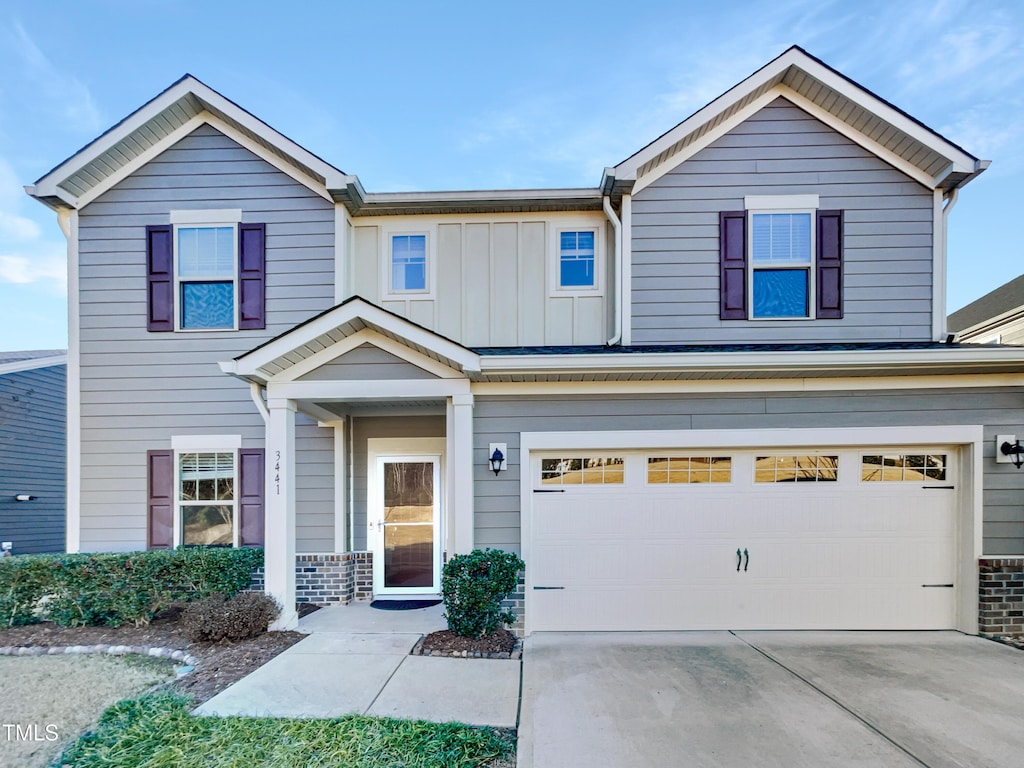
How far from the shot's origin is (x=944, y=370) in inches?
203

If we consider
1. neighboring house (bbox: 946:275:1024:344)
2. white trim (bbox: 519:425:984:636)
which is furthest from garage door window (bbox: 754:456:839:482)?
neighboring house (bbox: 946:275:1024:344)

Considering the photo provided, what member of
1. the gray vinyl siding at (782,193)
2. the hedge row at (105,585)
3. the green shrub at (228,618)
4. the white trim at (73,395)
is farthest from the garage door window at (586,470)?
the white trim at (73,395)

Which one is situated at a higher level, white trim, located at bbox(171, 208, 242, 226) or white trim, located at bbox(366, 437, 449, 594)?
white trim, located at bbox(171, 208, 242, 226)

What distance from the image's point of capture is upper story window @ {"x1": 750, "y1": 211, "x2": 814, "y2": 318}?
6.31m

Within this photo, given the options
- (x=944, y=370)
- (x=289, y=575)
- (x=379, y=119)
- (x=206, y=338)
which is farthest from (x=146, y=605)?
(x=379, y=119)

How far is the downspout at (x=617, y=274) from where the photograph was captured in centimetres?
630

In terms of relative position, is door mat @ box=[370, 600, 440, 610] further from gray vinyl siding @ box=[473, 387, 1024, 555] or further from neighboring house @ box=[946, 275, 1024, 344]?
neighboring house @ box=[946, 275, 1024, 344]

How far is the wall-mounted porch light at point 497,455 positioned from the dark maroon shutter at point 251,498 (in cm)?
316

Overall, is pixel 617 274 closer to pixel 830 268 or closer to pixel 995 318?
pixel 830 268

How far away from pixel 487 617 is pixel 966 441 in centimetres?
522

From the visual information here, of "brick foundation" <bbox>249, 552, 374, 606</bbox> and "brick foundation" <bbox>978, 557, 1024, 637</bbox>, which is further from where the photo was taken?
"brick foundation" <bbox>249, 552, 374, 606</bbox>

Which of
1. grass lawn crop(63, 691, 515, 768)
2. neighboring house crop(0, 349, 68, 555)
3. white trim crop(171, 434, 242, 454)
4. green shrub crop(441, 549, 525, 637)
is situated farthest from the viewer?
neighboring house crop(0, 349, 68, 555)

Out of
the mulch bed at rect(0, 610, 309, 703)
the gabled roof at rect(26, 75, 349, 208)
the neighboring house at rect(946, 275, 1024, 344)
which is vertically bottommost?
the mulch bed at rect(0, 610, 309, 703)

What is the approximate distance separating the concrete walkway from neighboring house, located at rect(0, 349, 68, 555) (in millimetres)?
7273
